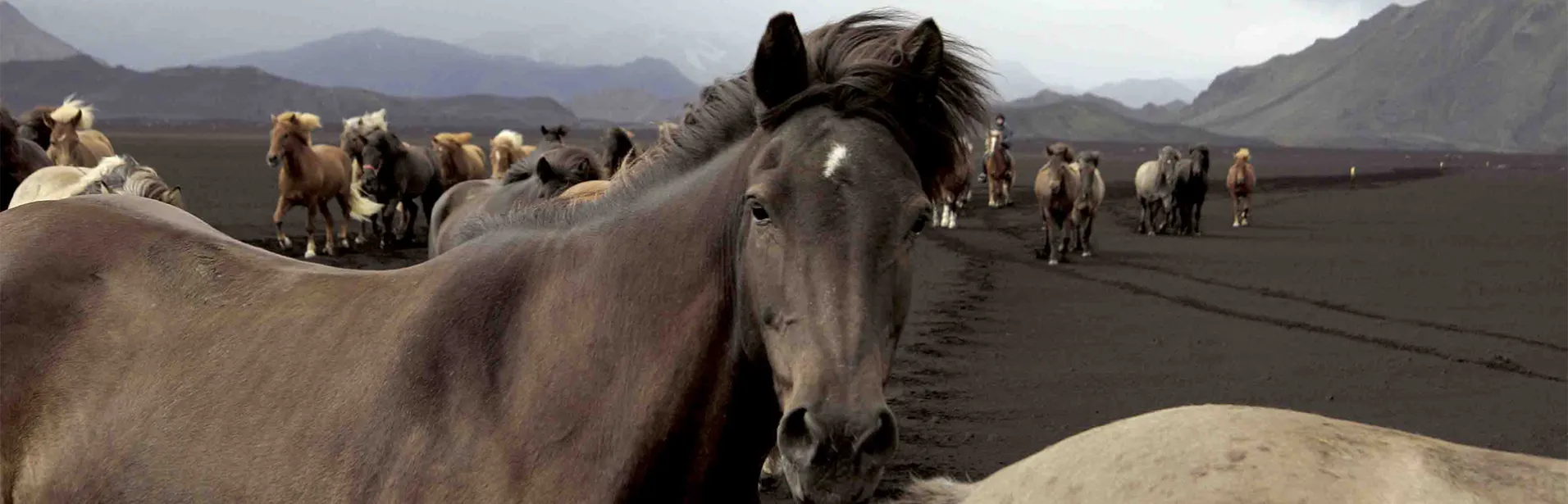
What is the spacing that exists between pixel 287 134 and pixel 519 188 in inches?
354

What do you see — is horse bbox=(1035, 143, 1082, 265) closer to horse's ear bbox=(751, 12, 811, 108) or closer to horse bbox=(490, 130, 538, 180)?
horse bbox=(490, 130, 538, 180)

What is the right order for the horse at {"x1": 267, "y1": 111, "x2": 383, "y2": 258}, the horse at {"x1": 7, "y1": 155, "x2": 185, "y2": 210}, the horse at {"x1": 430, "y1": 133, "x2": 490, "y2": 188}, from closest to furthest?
1. the horse at {"x1": 7, "y1": 155, "x2": 185, "y2": 210}
2. the horse at {"x1": 267, "y1": 111, "x2": 383, "y2": 258}
3. the horse at {"x1": 430, "y1": 133, "x2": 490, "y2": 188}

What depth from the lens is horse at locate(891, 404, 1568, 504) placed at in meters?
2.32

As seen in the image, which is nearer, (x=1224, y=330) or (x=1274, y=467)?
(x=1274, y=467)

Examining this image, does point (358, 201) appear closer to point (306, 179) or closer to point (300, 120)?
point (306, 179)

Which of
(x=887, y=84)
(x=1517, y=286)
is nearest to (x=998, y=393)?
(x=887, y=84)

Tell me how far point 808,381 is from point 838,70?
65 centimetres

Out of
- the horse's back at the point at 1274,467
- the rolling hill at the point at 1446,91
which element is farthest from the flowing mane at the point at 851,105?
the rolling hill at the point at 1446,91

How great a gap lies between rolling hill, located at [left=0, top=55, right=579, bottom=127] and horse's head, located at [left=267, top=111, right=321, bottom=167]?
127055 mm

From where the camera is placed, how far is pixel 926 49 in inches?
83.9

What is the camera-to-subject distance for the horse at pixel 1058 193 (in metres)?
16.4

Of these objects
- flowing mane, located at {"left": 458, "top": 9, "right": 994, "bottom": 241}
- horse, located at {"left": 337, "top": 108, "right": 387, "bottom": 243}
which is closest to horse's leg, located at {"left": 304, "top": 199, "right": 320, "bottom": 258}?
horse, located at {"left": 337, "top": 108, "right": 387, "bottom": 243}

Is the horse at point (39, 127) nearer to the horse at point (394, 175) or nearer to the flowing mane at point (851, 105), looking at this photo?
the horse at point (394, 175)

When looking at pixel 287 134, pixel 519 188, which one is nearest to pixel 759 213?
pixel 519 188
